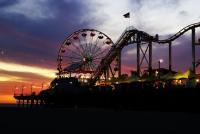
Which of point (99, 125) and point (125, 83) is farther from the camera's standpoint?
point (125, 83)

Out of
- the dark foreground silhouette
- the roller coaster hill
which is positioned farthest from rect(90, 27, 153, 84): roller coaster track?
the dark foreground silhouette

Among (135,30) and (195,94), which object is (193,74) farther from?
(135,30)

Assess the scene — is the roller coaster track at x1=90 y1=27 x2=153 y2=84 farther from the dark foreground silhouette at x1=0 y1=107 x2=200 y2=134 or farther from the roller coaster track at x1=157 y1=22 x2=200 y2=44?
the dark foreground silhouette at x1=0 y1=107 x2=200 y2=134

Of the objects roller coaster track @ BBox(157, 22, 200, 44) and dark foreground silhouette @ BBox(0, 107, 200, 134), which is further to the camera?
roller coaster track @ BBox(157, 22, 200, 44)

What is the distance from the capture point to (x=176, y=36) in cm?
8288

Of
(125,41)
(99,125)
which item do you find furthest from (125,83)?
(99,125)

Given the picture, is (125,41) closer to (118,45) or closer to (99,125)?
(118,45)

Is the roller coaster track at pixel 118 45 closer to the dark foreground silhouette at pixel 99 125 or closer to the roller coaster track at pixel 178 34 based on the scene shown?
the roller coaster track at pixel 178 34

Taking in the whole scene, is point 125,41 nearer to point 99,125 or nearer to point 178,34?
point 178,34

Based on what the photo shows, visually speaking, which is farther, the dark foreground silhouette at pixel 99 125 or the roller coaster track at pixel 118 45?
the roller coaster track at pixel 118 45

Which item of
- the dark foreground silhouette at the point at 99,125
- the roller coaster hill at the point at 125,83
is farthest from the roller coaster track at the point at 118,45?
the dark foreground silhouette at the point at 99,125

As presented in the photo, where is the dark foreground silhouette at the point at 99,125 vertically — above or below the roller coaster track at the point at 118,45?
below

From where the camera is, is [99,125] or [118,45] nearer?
[99,125]

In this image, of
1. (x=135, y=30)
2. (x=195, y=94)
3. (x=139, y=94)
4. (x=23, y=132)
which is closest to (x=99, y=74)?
(x=135, y=30)
